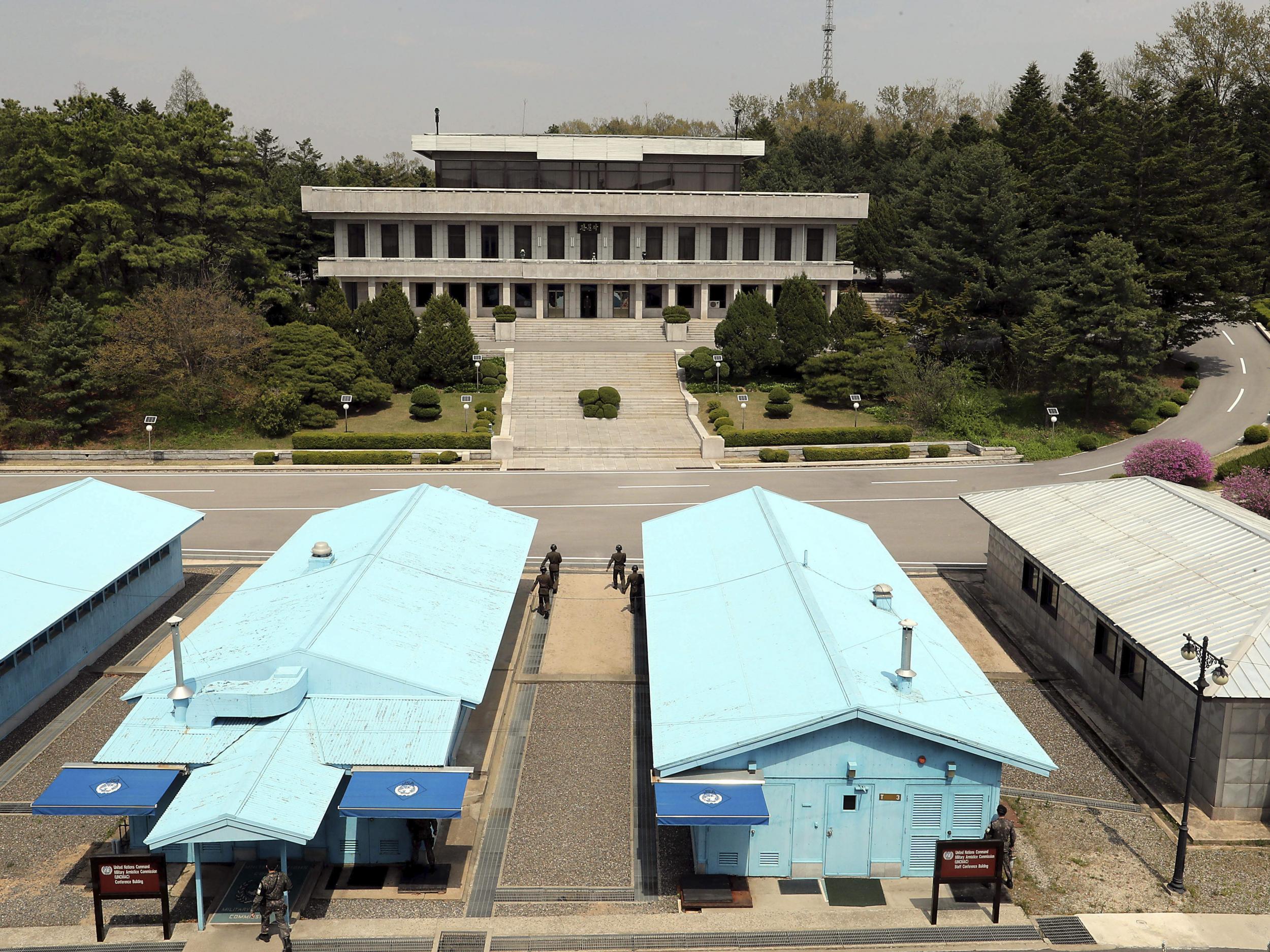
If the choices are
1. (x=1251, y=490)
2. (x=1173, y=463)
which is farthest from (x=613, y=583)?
(x=1173, y=463)

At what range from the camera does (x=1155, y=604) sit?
2061 cm

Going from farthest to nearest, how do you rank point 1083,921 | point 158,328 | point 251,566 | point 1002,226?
point 1002,226, point 158,328, point 251,566, point 1083,921

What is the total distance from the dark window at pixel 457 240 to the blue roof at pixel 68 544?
38950 millimetres

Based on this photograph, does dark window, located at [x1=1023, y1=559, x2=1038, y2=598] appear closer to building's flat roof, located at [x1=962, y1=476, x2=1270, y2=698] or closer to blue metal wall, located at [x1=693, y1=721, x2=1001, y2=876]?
building's flat roof, located at [x1=962, y1=476, x2=1270, y2=698]

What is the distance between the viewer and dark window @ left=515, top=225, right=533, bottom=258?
65.1m

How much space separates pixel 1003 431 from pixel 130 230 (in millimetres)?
40591

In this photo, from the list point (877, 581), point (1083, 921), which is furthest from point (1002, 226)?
point (1083, 921)

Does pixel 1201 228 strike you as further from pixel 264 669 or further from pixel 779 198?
pixel 264 669

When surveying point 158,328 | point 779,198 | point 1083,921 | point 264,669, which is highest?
point 779,198

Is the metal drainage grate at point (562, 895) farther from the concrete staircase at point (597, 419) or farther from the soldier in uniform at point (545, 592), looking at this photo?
the concrete staircase at point (597, 419)

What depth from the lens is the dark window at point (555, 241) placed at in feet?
215

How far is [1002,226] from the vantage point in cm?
5372

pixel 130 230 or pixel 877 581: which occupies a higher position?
pixel 130 230

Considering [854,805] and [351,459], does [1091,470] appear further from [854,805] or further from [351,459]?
[854,805]
